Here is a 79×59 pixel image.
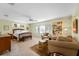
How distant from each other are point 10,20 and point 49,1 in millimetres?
793

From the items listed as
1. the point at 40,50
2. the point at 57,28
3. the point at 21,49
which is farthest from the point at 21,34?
the point at 57,28

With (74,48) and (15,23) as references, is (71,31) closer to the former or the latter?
(74,48)

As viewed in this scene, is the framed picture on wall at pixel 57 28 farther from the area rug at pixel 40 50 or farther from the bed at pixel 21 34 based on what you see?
the bed at pixel 21 34

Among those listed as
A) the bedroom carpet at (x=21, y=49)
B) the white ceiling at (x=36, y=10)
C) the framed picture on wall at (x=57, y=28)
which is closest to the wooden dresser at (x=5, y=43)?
the bedroom carpet at (x=21, y=49)

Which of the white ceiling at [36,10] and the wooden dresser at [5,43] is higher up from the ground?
the white ceiling at [36,10]

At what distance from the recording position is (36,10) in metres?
1.92

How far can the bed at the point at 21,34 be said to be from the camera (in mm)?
1950

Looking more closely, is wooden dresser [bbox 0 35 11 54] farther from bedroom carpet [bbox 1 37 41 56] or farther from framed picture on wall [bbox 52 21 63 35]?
framed picture on wall [bbox 52 21 63 35]

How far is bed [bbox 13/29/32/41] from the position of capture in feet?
6.40

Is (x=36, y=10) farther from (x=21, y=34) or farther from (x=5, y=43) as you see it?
(x=5, y=43)

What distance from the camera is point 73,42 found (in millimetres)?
1854

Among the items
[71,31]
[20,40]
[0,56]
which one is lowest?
[0,56]

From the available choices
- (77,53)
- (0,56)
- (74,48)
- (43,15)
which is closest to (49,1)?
(43,15)

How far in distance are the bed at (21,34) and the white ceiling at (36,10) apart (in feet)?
0.63
